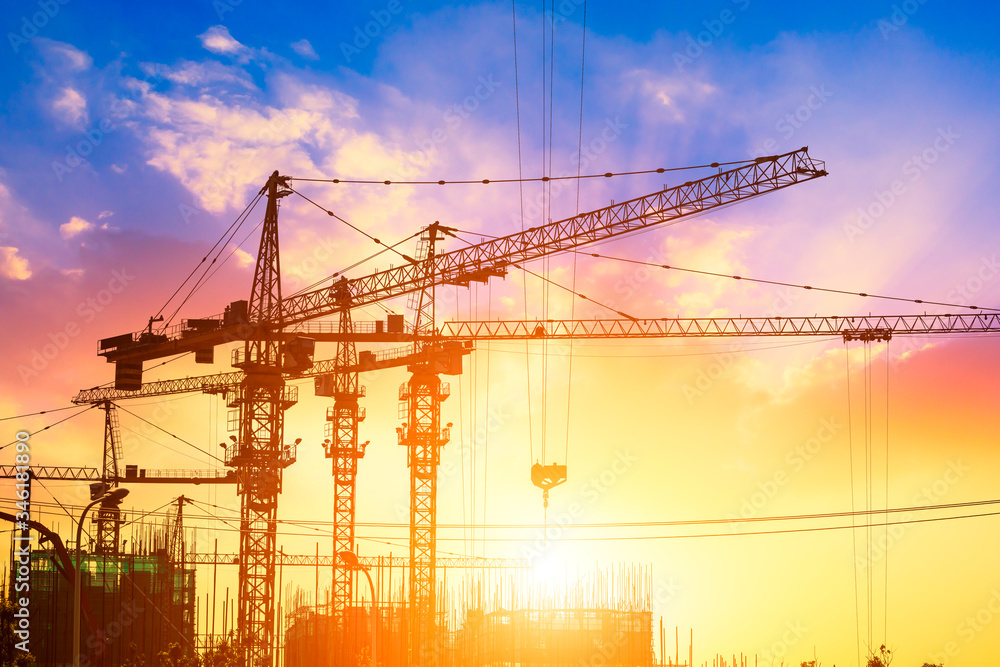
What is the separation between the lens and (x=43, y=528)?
102 feet

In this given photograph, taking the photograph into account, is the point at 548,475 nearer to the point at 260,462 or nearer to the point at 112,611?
the point at 260,462

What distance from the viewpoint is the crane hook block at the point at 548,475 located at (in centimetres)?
4816

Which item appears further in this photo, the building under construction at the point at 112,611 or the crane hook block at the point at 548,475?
the building under construction at the point at 112,611

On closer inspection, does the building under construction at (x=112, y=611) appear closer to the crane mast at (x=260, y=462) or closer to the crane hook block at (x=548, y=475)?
the crane mast at (x=260, y=462)

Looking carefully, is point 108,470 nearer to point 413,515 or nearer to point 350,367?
point 350,367

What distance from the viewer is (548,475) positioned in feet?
159

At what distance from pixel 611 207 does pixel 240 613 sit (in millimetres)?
33556

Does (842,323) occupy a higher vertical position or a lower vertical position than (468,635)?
higher

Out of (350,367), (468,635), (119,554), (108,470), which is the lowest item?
(468,635)

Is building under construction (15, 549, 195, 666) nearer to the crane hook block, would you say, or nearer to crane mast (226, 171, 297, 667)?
crane mast (226, 171, 297, 667)

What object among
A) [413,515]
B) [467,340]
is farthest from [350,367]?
[413,515]

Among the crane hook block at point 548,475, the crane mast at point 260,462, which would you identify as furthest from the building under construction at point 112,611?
the crane hook block at point 548,475

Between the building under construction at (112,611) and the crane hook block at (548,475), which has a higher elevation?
the crane hook block at (548,475)

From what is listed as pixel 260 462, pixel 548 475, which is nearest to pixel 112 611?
pixel 260 462
